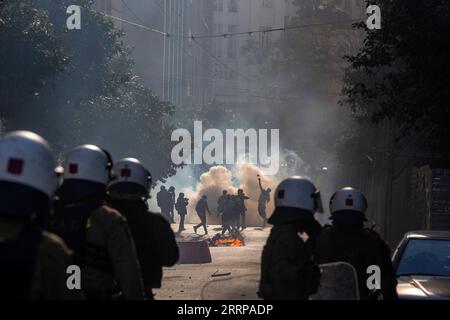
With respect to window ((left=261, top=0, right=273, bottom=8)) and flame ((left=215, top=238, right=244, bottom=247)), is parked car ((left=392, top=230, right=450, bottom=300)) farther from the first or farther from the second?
window ((left=261, top=0, right=273, bottom=8))

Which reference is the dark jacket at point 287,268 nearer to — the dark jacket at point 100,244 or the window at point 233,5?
the dark jacket at point 100,244

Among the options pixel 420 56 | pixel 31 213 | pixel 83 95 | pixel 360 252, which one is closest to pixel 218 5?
pixel 83 95

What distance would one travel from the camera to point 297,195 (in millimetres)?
6219

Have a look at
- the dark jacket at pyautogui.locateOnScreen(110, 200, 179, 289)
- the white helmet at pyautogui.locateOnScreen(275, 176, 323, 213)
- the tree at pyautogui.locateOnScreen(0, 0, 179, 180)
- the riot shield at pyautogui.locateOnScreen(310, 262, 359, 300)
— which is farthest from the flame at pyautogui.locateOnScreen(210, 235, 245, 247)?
the white helmet at pyautogui.locateOnScreen(275, 176, 323, 213)

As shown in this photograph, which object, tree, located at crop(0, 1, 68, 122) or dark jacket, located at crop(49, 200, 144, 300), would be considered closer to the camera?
dark jacket, located at crop(49, 200, 144, 300)

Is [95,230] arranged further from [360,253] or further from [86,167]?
[360,253]

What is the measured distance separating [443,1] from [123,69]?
28728 mm

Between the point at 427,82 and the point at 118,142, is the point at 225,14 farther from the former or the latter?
the point at 427,82

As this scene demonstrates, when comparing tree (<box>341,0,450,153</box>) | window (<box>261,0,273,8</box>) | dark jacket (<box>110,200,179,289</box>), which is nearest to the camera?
dark jacket (<box>110,200,179,289</box>)

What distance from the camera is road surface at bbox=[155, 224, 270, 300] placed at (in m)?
14.9

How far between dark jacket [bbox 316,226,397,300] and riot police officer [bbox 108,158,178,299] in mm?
1141

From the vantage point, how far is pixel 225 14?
13838cm

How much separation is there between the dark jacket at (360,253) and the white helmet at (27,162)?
3675mm

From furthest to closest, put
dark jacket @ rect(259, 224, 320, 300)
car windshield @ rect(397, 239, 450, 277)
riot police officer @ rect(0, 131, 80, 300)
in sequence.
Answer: car windshield @ rect(397, 239, 450, 277), dark jacket @ rect(259, 224, 320, 300), riot police officer @ rect(0, 131, 80, 300)
